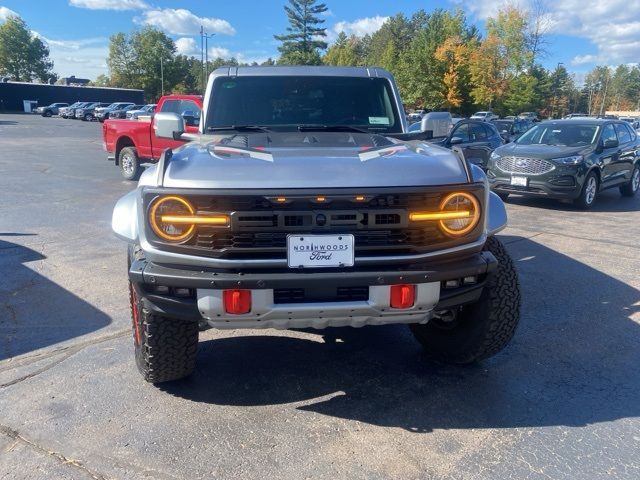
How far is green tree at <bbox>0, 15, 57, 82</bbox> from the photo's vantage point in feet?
296

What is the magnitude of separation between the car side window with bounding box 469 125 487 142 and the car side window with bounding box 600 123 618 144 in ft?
10.6

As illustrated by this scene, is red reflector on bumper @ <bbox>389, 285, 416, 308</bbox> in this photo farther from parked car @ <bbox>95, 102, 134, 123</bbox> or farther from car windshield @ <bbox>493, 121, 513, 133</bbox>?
parked car @ <bbox>95, 102, 134, 123</bbox>

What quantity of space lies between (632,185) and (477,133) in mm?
3734

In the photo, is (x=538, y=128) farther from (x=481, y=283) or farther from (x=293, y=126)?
(x=481, y=283)

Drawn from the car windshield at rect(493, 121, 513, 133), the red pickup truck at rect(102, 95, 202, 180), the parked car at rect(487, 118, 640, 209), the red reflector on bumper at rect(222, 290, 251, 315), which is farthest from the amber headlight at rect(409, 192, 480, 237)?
the car windshield at rect(493, 121, 513, 133)

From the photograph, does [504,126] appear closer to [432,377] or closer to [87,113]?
[432,377]

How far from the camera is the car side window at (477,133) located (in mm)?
13742

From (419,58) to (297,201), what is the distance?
5042 cm

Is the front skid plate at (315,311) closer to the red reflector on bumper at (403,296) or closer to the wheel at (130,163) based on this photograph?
the red reflector on bumper at (403,296)

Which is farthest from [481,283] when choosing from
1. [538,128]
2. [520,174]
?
[538,128]

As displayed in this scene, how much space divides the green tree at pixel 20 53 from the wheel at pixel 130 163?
95.2 m

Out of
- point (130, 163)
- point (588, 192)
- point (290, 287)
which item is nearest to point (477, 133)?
point (588, 192)

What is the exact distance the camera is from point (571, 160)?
9844mm

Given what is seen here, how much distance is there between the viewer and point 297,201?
264 centimetres
